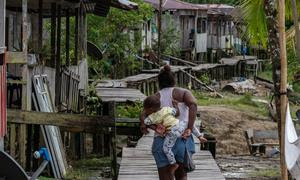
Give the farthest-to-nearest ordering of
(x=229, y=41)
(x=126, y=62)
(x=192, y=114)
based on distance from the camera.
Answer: (x=229, y=41)
(x=126, y=62)
(x=192, y=114)

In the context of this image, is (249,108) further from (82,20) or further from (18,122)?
(18,122)

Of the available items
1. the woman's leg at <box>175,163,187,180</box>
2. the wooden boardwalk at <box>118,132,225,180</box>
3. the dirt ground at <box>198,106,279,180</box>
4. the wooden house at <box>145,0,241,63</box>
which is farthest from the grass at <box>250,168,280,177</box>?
the wooden house at <box>145,0,241,63</box>

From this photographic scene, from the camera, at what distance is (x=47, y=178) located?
33.8 feet

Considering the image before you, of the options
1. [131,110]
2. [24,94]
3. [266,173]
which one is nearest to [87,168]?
[131,110]

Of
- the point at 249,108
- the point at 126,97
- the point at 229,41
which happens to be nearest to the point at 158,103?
the point at 126,97

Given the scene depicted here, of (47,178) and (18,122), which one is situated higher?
(18,122)

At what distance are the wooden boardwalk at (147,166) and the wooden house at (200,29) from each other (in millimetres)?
26618

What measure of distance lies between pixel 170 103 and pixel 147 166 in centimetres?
247

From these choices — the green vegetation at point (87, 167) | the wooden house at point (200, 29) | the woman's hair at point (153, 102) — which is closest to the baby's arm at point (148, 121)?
the woman's hair at point (153, 102)

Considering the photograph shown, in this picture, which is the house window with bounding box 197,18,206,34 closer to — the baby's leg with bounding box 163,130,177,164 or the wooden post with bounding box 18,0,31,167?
the wooden post with bounding box 18,0,31,167

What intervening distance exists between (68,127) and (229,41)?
42.8 meters

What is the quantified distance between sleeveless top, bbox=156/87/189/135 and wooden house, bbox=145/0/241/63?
29.6 meters

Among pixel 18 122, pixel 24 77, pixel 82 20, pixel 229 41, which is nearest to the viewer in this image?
pixel 18 122

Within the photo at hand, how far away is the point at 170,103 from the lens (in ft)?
23.7
